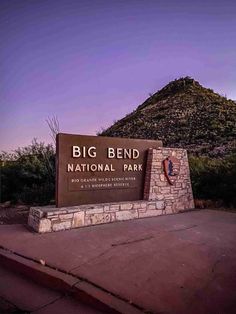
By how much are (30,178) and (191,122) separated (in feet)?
62.3

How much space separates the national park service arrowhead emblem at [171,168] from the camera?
815cm

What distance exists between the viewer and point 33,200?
9.82 meters

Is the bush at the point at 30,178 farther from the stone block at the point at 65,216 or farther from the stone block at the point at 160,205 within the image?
the stone block at the point at 160,205

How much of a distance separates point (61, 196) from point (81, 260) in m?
2.42

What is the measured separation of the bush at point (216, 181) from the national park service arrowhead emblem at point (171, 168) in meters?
2.07

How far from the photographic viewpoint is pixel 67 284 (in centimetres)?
346

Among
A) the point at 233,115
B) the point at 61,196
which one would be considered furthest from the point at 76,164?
the point at 233,115

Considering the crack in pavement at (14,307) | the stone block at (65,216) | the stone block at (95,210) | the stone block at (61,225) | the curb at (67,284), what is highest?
the stone block at (95,210)

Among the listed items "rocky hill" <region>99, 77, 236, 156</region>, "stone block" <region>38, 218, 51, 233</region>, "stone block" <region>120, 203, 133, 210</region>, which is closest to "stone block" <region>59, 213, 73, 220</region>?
"stone block" <region>38, 218, 51, 233</region>

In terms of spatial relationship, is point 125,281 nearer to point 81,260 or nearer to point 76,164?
point 81,260

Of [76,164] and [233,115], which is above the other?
[233,115]

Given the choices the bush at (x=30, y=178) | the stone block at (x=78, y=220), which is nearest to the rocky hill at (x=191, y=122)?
the bush at (x=30, y=178)

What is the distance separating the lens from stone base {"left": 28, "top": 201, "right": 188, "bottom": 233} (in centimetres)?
569

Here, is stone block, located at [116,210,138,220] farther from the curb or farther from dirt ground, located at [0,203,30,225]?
the curb
